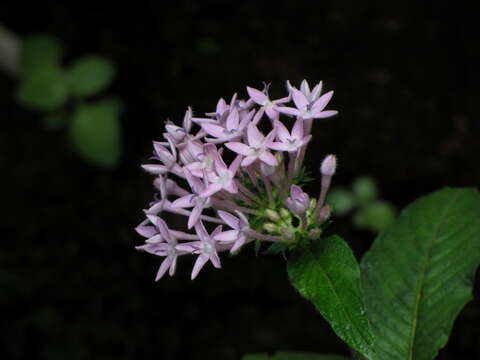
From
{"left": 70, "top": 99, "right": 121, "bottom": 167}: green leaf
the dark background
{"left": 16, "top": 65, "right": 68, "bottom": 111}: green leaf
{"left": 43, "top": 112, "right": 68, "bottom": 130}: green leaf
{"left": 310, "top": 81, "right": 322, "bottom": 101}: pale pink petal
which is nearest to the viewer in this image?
{"left": 310, "top": 81, "right": 322, "bottom": 101}: pale pink petal

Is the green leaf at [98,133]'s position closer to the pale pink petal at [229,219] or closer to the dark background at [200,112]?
the dark background at [200,112]

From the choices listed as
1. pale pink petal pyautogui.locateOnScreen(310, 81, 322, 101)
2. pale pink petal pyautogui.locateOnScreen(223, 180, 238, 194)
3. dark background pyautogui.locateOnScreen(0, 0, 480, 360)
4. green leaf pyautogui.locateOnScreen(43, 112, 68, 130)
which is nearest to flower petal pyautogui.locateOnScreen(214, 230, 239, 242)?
pale pink petal pyautogui.locateOnScreen(223, 180, 238, 194)

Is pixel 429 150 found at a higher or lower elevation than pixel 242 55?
lower

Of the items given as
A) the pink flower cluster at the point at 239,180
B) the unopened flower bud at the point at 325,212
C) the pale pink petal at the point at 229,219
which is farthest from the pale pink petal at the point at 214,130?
the unopened flower bud at the point at 325,212

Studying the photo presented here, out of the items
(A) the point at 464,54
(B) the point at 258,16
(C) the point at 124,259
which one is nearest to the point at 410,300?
(C) the point at 124,259

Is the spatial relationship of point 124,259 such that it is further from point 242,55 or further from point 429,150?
point 429,150

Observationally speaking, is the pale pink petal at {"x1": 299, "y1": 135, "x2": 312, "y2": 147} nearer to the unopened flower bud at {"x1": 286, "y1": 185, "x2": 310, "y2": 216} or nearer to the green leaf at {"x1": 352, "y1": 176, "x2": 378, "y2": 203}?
the unopened flower bud at {"x1": 286, "y1": 185, "x2": 310, "y2": 216}

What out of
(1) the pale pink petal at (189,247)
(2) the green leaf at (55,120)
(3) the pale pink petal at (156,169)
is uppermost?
(2) the green leaf at (55,120)
